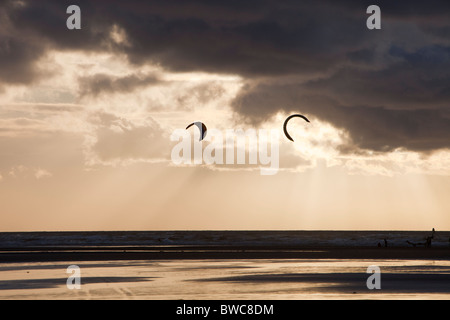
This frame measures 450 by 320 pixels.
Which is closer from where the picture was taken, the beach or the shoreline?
the beach

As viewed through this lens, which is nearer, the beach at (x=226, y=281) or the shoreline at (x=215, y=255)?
the beach at (x=226, y=281)

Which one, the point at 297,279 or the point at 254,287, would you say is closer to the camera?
the point at 254,287

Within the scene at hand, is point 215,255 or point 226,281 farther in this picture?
point 215,255

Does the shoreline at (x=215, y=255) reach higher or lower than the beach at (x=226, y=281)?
higher

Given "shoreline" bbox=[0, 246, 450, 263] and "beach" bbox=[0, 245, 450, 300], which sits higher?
"shoreline" bbox=[0, 246, 450, 263]

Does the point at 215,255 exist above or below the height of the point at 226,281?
above
